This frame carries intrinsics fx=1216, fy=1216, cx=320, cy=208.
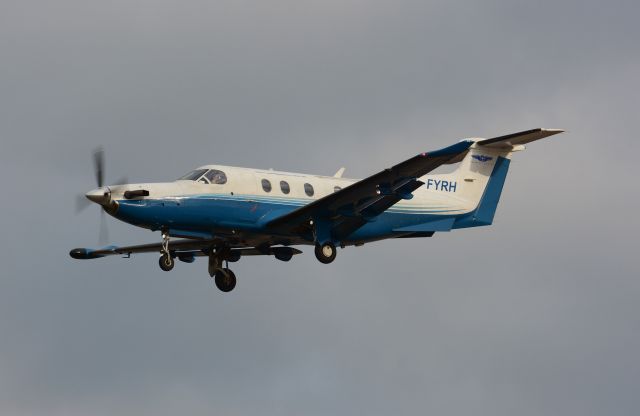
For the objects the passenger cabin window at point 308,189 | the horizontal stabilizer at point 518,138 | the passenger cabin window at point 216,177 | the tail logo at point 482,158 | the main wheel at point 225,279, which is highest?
the horizontal stabilizer at point 518,138

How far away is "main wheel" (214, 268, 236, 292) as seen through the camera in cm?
3750

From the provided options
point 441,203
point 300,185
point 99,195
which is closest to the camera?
point 99,195

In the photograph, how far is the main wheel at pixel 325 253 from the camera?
35.7m

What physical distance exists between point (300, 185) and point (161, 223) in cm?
451

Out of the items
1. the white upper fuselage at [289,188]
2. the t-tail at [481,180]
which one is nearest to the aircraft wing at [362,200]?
the white upper fuselage at [289,188]

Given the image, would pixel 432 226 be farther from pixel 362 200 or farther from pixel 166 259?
pixel 166 259

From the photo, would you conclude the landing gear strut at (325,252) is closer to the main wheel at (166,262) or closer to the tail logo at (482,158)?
the main wheel at (166,262)

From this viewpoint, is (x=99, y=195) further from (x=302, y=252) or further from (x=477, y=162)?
(x=477, y=162)

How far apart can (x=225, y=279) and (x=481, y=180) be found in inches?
351

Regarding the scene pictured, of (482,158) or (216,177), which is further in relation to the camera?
(482,158)

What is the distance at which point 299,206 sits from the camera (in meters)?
35.8

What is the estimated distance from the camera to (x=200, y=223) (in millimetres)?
34500

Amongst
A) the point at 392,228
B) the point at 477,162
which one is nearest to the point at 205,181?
the point at 392,228

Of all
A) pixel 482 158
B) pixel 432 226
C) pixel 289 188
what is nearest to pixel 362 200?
pixel 289 188
